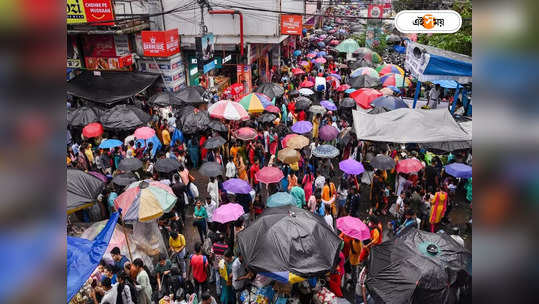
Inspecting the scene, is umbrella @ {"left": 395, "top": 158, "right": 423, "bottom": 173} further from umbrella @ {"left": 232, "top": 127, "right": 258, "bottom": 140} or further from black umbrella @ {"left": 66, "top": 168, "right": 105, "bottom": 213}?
black umbrella @ {"left": 66, "top": 168, "right": 105, "bottom": 213}

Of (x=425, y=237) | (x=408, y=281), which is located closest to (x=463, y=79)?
(x=425, y=237)

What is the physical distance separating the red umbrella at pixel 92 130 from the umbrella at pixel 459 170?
10.3 metres

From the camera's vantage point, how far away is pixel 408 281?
5.22 metres

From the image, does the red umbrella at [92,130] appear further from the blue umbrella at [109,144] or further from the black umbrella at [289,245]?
the black umbrella at [289,245]

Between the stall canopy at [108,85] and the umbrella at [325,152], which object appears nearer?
the umbrella at [325,152]

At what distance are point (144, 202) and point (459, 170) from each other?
777cm

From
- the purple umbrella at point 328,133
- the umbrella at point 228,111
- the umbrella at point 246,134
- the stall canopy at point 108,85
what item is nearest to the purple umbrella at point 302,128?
the purple umbrella at point 328,133

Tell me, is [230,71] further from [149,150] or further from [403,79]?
[149,150]

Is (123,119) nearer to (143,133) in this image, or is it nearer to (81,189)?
(143,133)

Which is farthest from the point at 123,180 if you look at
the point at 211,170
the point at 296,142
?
the point at 296,142

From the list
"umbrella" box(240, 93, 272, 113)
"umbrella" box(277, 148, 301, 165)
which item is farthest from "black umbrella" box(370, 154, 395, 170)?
"umbrella" box(240, 93, 272, 113)

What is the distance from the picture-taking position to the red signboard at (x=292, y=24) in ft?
60.3
